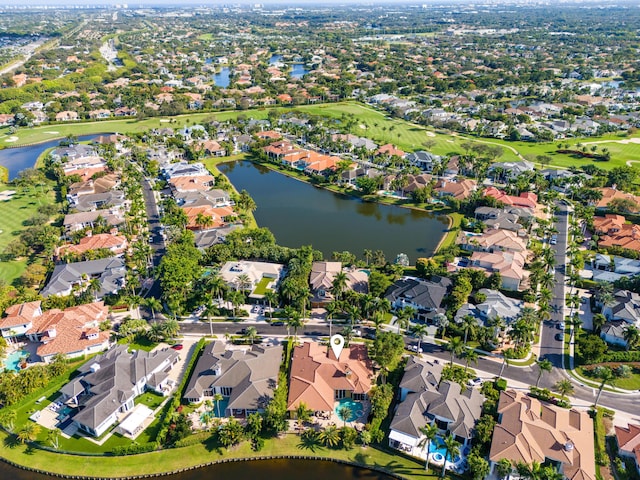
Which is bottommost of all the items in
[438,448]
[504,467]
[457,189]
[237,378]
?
[438,448]

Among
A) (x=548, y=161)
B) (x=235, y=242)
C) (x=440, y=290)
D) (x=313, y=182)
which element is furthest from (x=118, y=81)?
(x=440, y=290)

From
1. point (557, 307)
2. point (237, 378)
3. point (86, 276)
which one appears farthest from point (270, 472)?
point (557, 307)

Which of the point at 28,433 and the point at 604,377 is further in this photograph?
the point at 604,377

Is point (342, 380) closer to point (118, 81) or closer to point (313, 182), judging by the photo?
point (313, 182)

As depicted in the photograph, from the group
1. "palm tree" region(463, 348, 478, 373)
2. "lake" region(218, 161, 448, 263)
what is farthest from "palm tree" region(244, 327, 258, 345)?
"palm tree" region(463, 348, 478, 373)

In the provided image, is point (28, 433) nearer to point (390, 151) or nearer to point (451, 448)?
point (451, 448)

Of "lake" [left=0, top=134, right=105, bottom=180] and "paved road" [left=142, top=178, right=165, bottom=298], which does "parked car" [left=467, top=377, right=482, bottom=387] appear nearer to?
"paved road" [left=142, top=178, right=165, bottom=298]
